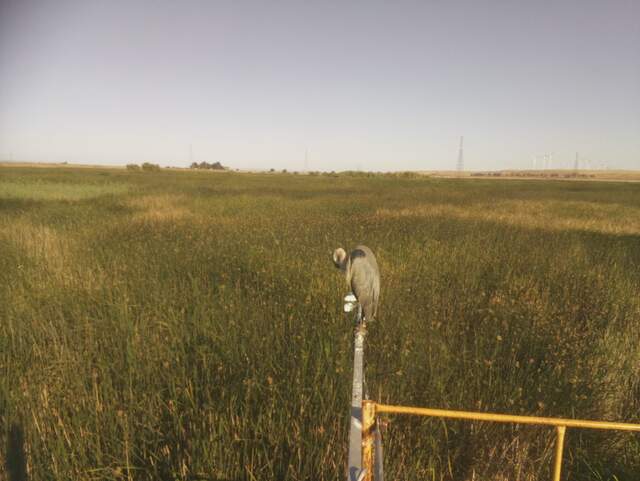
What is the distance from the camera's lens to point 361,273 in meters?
1.18

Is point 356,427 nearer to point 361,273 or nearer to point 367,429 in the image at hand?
point 367,429

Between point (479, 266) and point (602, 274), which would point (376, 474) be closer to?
point (479, 266)

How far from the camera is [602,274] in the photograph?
472 cm

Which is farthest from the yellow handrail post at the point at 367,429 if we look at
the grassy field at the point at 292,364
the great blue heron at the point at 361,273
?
the grassy field at the point at 292,364

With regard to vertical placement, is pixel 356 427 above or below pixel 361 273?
below

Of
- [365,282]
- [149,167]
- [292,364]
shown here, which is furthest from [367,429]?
[149,167]

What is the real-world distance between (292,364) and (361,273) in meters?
1.52

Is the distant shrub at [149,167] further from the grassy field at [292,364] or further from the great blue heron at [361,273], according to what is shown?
the great blue heron at [361,273]

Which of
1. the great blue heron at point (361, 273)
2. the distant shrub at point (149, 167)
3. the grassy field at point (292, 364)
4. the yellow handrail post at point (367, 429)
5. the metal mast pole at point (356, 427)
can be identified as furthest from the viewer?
the distant shrub at point (149, 167)

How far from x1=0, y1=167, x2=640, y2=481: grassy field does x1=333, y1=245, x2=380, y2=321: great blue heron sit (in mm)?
963

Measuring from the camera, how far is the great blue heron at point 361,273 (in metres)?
1.15

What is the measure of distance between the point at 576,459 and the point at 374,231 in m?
5.56

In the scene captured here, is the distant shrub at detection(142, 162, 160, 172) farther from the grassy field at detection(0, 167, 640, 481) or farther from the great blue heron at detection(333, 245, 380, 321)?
the great blue heron at detection(333, 245, 380, 321)

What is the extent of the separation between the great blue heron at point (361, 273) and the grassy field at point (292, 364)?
96 cm
